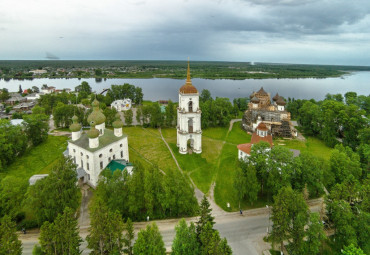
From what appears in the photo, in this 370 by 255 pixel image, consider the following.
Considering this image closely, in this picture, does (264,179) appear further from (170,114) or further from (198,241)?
(170,114)

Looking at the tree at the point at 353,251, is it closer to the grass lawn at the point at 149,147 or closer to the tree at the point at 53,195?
the grass lawn at the point at 149,147

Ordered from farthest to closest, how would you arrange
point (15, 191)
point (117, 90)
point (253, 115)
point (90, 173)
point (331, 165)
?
1. point (117, 90)
2. point (253, 115)
3. point (90, 173)
4. point (331, 165)
5. point (15, 191)

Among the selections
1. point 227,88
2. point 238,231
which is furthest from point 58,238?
point 227,88

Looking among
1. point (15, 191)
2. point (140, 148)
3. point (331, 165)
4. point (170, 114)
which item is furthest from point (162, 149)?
point (331, 165)

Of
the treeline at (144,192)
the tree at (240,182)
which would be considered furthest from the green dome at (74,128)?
the tree at (240,182)

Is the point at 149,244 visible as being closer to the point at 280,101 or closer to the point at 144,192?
the point at 144,192

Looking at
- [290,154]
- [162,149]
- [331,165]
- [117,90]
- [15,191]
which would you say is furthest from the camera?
[117,90]

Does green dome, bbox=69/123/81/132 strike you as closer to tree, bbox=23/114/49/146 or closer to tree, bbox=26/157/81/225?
tree, bbox=26/157/81/225
